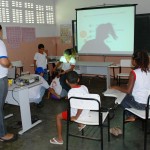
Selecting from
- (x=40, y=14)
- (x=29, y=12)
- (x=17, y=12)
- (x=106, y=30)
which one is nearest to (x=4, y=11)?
(x=17, y=12)

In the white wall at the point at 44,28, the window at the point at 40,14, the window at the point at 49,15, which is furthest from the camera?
the window at the point at 49,15

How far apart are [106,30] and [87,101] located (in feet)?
13.8

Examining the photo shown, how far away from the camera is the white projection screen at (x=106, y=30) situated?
5820 millimetres

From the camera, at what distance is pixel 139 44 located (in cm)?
606

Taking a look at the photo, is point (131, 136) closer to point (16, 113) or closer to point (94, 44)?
point (16, 113)

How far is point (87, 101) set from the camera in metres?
2.35

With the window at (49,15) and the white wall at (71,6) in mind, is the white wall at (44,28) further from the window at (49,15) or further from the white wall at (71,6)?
the white wall at (71,6)

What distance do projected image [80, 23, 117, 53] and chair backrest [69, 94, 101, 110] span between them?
4035 mm

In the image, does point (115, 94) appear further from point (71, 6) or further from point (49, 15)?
point (49, 15)

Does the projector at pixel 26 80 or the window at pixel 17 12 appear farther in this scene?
the window at pixel 17 12

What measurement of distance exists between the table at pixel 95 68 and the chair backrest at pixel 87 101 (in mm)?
3219

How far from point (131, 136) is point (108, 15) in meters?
3.94

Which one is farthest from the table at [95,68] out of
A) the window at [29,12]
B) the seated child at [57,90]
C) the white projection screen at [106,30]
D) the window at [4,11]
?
the window at [4,11]

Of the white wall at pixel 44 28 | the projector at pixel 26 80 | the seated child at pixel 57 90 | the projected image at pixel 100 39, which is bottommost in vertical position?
the seated child at pixel 57 90
